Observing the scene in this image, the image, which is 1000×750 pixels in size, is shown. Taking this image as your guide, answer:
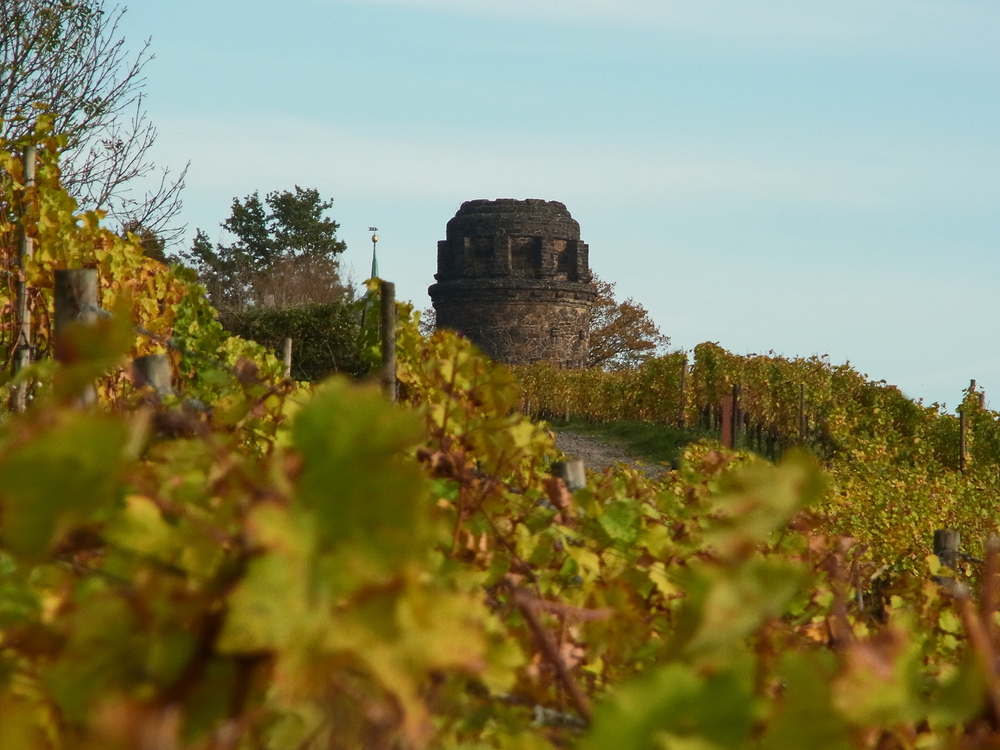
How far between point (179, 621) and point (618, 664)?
717mm

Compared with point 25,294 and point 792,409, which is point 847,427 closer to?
point 792,409

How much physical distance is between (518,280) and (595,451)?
15.1m

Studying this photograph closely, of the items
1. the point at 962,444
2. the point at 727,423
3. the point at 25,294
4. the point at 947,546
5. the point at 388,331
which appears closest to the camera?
the point at 388,331

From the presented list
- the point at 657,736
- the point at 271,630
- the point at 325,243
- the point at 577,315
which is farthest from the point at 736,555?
the point at 325,243

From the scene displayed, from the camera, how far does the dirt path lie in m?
17.6

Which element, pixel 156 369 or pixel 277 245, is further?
pixel 277 245

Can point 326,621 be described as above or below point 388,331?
below

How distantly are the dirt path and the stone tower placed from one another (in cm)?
1151

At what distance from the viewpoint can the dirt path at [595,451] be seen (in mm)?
17609

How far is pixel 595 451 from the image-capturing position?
20.2 meters

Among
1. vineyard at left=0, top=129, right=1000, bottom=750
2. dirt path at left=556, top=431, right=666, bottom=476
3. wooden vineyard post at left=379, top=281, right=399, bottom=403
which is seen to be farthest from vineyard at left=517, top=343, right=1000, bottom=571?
vineyard at left=0, top=129, right=1000, bottom=750

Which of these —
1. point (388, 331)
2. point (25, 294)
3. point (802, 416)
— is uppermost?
point (25, 294)

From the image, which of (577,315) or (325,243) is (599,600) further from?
(325,243)

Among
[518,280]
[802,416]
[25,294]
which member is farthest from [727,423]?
[518,280]
